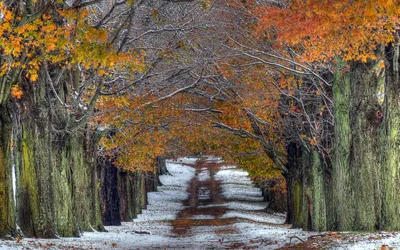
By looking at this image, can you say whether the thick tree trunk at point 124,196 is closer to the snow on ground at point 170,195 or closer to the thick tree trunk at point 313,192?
the snow on ground at point 170,195

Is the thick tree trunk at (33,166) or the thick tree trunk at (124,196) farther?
the thick tree trunk at (124,196)

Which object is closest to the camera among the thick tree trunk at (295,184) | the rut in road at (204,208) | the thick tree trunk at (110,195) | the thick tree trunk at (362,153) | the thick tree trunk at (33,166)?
the thick tree trunk at (362,153)

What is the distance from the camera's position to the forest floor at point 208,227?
56.7 ft

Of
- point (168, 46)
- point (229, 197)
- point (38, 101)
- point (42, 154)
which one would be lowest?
point (229, 197)

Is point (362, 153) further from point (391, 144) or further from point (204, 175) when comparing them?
point (204, 175)

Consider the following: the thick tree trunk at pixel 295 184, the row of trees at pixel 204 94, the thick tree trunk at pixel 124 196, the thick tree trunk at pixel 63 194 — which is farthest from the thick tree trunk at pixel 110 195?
the thick tree trunk at pixel 63 194

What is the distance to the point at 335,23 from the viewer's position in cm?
1372

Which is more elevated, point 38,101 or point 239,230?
point 38,101

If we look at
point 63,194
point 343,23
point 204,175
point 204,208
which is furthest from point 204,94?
point 204,175

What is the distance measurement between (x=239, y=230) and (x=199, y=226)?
218 inches

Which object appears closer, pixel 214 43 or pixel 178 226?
pixel 214 43

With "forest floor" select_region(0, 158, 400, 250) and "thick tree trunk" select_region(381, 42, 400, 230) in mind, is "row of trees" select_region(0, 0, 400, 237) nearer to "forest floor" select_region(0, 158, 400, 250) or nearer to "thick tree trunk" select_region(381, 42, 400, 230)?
"thick tree trunk" select_region(381, 42, 400, 230)

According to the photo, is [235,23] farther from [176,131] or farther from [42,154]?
[176,131]

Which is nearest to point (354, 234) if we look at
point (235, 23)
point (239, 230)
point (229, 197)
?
point (235, 23)
